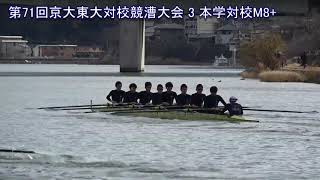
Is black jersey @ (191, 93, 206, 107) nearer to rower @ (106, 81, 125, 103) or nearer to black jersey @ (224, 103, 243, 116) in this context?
black jersey @ (224, 103, 243, 116)

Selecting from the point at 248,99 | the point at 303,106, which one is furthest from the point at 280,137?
the point at 248,99

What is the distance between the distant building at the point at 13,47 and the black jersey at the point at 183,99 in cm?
16575

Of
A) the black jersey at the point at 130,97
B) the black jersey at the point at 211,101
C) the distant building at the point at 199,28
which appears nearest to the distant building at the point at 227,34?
the distant building at the point at 199,28

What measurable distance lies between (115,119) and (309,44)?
86421 mm

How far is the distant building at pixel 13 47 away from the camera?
19162 centimetres

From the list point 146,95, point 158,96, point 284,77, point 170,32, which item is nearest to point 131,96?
point 146,95

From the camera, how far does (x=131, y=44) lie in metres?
86.5

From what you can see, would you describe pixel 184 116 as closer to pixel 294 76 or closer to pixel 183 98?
pixel 183 98

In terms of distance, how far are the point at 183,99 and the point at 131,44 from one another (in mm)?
57992

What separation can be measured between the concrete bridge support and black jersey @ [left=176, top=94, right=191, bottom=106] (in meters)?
56.8

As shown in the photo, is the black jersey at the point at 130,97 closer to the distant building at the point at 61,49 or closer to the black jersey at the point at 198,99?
the black jersey at the point at 198,99

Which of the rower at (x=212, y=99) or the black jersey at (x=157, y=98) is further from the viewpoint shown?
the black jersey at (x=157, y=98)

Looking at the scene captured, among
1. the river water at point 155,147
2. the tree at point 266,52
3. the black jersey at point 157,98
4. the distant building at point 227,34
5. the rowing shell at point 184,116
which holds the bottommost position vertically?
the river water at point 155,147

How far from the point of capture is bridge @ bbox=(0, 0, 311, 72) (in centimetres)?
7250
